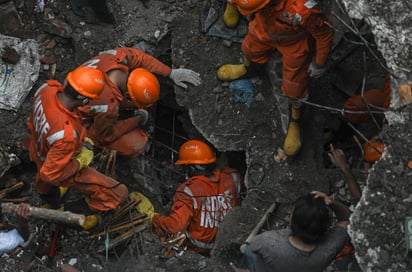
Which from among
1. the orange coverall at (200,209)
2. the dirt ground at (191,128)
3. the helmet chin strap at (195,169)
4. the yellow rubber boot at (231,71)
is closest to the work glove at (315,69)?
the dirt ground at (191,128)

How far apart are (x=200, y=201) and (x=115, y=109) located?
4.48 feet

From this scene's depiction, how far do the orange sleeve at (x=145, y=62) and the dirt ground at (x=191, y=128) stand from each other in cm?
29

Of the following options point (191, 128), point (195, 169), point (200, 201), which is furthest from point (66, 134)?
point (191, 128)

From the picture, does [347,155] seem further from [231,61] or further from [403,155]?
[403,155]

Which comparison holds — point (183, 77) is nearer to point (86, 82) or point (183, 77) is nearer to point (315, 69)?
point (86, 82)

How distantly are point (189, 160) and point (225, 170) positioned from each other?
0.42m

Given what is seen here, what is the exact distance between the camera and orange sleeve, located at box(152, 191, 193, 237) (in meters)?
7.81

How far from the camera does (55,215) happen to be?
6.96 m

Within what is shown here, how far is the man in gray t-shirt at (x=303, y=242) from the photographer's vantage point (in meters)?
5.38

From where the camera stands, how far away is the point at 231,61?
8.45 meters

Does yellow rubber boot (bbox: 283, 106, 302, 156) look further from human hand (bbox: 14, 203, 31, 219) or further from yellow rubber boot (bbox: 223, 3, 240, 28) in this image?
human hand (bbox: 14, 203, 31, 219)

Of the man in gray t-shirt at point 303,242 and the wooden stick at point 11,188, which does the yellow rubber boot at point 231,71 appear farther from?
the man in gray t-shirt at point 303,242

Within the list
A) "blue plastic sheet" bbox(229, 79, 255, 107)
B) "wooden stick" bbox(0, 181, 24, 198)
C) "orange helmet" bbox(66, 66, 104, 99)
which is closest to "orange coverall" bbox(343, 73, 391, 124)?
"blue plastic sheet" bbox(229, 79, 255, 107)

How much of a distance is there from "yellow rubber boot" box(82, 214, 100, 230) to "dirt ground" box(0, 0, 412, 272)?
0.16m
